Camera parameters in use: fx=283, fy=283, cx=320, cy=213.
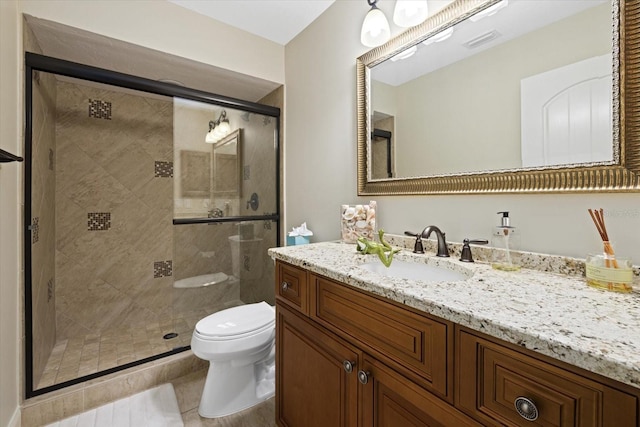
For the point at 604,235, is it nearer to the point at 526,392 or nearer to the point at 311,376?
the point at 526,392

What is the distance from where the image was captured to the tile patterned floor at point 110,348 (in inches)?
71.3

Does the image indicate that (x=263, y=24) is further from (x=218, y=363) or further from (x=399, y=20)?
(x=218, y=363)

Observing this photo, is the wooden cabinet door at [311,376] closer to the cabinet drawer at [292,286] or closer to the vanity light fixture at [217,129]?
the cabinet drawer at [292,286]

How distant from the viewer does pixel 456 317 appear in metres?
0.62

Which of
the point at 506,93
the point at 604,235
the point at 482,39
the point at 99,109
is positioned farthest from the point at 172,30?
the point at 604,235

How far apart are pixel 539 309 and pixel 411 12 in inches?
51.1

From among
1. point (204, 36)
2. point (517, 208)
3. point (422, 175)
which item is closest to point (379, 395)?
point (517, 208)

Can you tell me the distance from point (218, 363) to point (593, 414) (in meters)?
1.57

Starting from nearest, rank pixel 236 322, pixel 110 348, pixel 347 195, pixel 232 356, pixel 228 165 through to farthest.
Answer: pixel 232 356
pixel 236 322
pixel 347 195
pixel 110 348
pixel 228 165

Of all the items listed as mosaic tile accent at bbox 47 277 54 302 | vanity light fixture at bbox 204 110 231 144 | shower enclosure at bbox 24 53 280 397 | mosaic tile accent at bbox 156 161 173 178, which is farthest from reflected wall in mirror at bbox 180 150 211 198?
mosaic tile accent at bbox 47 277 54 302

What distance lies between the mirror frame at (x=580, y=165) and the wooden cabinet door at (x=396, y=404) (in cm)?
77

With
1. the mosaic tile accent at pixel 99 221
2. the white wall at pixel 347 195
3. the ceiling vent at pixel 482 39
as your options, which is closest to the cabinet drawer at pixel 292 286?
the white wall at pixel 347 195

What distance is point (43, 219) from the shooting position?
1.90 m

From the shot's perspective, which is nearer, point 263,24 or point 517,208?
point 517,208
